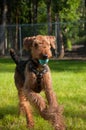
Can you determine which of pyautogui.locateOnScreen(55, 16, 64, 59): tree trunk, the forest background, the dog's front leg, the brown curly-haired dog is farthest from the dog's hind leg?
pyautogui.locateOnScreen(55, 16, 64, 59): tree trunk

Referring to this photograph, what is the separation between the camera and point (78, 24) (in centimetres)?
3019

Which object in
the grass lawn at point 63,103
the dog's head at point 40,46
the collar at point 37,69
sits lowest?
the grass lawn at point 63,103

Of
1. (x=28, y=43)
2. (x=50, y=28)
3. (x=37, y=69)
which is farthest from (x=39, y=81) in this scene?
(x=50, y=28)

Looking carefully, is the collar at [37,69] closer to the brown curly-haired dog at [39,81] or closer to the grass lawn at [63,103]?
the brown curly-haired dog at [39,81]

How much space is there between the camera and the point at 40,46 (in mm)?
6074

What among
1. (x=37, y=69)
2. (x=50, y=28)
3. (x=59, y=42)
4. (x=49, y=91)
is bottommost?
(x=59, y=42)

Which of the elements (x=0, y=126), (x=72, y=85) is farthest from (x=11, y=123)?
(x=72, y=85)

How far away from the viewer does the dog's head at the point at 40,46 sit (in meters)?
5.88

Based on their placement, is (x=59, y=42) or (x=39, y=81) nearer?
(x=39, y=81)

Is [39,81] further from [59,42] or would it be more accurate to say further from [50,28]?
[59,42]

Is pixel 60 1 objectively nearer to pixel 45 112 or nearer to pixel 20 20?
pixel 20 20

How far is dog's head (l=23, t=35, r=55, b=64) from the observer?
5.88 meters

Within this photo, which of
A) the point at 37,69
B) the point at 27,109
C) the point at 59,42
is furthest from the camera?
the point at 59,42

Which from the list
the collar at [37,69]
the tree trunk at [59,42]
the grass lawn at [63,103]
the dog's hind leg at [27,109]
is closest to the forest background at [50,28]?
the tree trunk at [59,42]
